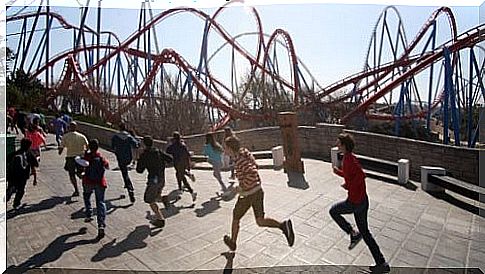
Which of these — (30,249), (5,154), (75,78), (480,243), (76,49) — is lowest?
(480,243)

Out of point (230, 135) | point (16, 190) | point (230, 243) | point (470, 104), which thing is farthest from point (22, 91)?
point (470, 104)

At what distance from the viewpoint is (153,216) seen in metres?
3.97

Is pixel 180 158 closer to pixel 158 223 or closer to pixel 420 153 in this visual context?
pixel 158 223

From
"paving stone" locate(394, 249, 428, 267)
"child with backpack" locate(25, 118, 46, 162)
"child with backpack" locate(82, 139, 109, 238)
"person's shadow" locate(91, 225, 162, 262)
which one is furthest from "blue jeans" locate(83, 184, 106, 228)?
"paving stone" locate(394, 249, 428, 267)

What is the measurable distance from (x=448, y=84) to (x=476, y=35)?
1125 millimetres

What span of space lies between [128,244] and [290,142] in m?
2.18

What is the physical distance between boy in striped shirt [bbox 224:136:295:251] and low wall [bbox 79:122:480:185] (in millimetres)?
962

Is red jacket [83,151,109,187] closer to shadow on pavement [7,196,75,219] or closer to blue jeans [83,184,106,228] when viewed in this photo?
blue jeans [83,184,106,228]

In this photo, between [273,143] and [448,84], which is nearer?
[273,143]

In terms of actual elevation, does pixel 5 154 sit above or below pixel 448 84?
below

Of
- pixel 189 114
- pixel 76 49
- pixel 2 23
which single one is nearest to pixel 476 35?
pixel 189 114

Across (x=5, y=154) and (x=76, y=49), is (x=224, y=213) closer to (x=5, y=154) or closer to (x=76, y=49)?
(x=5, y=154)

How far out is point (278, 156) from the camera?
4.62 meters

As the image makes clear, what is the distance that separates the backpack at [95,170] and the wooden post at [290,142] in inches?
82.4
